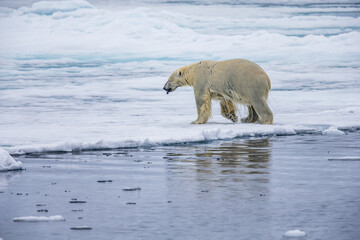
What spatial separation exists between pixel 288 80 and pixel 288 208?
3149 cm

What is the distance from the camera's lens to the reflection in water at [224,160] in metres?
8.39

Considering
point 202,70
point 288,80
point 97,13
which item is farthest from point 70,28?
point 202,70

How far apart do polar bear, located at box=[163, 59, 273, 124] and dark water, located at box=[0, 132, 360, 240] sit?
13.5ft

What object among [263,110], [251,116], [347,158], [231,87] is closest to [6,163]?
[347,158]

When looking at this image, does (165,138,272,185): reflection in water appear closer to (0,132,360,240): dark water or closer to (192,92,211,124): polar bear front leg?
(0,132,360,240): dark water

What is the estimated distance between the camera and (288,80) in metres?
37.7

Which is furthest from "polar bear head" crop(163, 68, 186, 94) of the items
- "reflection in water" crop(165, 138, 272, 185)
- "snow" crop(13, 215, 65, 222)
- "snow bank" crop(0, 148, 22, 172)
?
"snow" crop(13, 215, 65, 222)

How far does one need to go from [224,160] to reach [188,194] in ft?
8.59

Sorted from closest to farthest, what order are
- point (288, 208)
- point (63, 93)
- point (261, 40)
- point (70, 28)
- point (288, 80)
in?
point (288, 208)
point (63, 93)
point (288, 80)
point (261, 40)
point (70, 28)

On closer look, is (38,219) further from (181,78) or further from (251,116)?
(181,78)

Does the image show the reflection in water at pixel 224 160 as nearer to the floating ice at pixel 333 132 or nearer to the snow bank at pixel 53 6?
the floating ice at pixel 333 132

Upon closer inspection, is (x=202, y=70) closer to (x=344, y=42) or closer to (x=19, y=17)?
(x=344, y=42)

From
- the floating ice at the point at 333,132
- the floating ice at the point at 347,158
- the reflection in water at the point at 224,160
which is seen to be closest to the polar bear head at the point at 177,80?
the floating ice at the point at 333,132

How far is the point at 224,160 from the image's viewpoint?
9.77 meters
